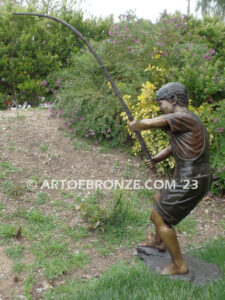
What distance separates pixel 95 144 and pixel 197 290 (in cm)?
398

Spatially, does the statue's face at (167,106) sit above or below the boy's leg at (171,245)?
above

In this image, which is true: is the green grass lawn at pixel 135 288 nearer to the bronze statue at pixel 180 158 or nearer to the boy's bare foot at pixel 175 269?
the boy's bare foot at pixel 175 269

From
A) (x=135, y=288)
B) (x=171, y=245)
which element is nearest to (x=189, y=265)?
(x=171, y=245)

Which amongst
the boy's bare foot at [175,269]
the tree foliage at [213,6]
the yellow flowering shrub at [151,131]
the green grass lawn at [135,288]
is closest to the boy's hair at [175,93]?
the boy's bare foot at [175,269]

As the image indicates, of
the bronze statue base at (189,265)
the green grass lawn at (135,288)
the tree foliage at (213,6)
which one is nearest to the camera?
the green grass lawn at (135,288)

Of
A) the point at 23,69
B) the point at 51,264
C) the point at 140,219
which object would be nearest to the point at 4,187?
the point at 51,264

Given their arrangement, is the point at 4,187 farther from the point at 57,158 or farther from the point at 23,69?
the point at 23,69

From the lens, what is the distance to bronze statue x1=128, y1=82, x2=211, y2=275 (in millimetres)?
2754

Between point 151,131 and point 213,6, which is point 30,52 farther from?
point 213,6

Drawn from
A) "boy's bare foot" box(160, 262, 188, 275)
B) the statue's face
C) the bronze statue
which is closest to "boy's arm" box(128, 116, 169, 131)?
the bronze statue

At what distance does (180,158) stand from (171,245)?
0.80 m

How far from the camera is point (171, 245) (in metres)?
2.90

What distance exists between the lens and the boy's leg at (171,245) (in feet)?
9.50

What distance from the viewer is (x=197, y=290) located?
2.76 meters
